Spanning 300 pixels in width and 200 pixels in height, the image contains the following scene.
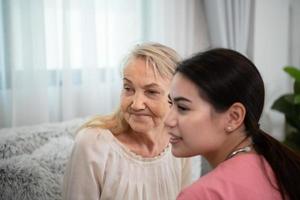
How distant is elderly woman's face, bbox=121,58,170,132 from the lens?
1264mm

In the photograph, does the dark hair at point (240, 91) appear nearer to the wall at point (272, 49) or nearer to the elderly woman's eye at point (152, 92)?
the elderly woman's eye at point (152, 92)

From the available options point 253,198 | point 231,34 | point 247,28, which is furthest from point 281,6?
point 253,198

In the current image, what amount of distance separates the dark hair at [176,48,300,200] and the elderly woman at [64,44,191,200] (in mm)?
333

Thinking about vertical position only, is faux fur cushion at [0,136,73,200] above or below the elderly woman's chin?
below

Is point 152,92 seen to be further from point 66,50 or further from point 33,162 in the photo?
point 66,50

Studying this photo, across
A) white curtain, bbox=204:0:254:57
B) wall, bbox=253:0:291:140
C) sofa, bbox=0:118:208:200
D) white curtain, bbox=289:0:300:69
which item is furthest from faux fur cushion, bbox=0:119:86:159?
white curtain, bbox=289:0:300:69

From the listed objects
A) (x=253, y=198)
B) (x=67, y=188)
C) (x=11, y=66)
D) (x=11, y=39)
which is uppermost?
(x=11, y=39)

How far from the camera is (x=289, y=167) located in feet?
2.90

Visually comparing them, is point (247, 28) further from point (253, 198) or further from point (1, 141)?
point (253, 198)

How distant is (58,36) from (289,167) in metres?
1.58

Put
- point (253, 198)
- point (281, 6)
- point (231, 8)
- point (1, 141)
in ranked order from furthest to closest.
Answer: point (281, 6) → point (231, 8) → point (1, 141) → point (253, 198)

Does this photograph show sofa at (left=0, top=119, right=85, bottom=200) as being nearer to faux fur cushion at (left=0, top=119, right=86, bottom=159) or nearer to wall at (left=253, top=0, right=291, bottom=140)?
faux fur cushion at (left=0, top=119, right=86, bottom=159)

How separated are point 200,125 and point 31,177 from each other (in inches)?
34.5

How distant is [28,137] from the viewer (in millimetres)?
1705
